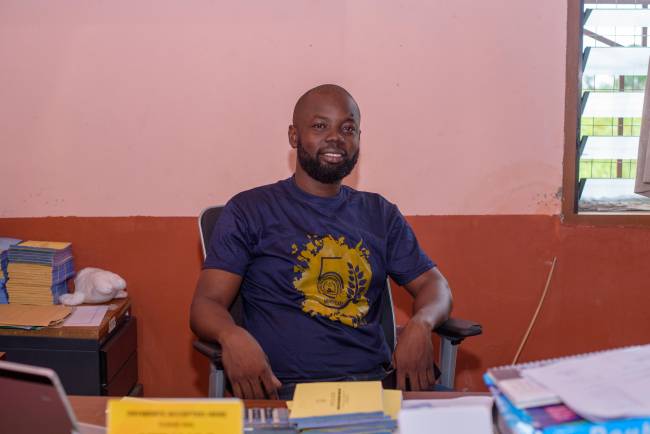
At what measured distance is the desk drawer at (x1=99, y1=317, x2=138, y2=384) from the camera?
2.39 metres

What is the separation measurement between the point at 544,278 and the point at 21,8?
236 cm

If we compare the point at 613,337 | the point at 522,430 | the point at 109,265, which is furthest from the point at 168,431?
the point at 613,337

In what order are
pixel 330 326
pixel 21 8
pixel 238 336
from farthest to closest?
pixel 21 8, pixel 330 326, pixel 238 336

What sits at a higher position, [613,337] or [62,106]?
[62,106]

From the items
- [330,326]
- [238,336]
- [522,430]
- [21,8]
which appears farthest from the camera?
[21,8]

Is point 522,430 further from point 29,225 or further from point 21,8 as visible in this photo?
point 21,8

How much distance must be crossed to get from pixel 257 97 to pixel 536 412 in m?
2.02

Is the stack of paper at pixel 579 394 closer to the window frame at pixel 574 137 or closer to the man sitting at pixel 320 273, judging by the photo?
the man sitting at pixel 320 273

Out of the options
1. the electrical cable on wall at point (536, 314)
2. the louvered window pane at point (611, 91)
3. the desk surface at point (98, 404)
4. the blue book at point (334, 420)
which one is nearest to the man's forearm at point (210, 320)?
the desk surface at point (98, 404)

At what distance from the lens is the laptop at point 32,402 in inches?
37.9

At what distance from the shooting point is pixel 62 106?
8.93ft

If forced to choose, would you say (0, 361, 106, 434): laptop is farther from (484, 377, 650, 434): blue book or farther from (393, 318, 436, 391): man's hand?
(393, 318, 436, 391): man's hand

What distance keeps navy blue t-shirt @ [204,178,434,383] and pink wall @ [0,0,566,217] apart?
0.75 metres

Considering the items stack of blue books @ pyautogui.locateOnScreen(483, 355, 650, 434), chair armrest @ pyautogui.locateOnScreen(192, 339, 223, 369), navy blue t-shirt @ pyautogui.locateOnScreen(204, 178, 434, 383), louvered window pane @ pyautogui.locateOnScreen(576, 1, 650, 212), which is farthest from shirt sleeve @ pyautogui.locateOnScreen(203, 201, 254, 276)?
louvered window pane @ pyautogui.locateOnScreen(576, 1, 650, 212)
